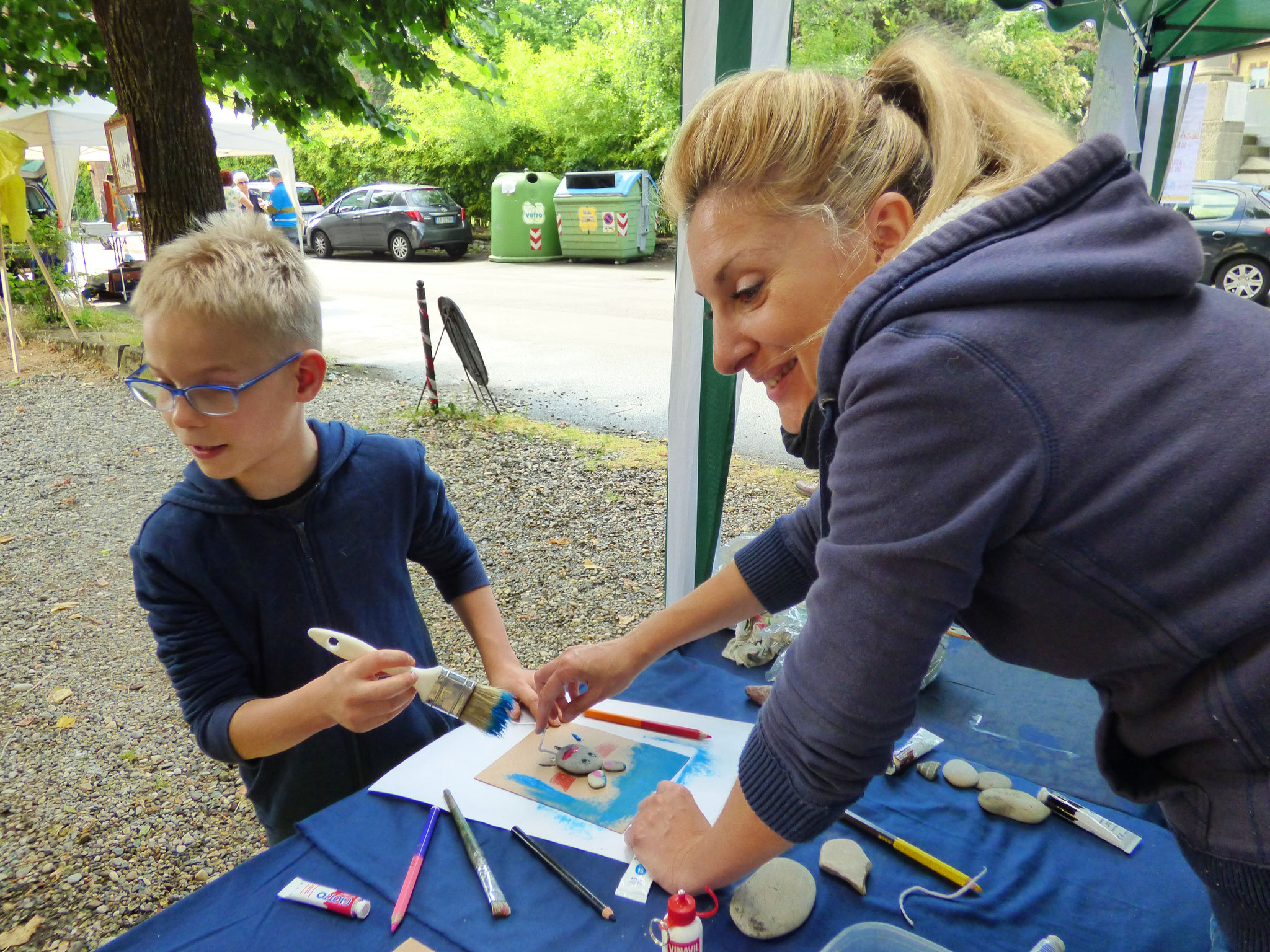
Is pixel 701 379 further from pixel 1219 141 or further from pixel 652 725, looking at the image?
pixel 1219 141

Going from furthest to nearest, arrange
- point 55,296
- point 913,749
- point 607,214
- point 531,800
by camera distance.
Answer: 1. point 607,214
2. point 55,296
3. point 913,749
4. point 531,800

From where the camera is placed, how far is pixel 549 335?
912 centimetres

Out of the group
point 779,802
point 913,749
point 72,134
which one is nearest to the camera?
point 779,802

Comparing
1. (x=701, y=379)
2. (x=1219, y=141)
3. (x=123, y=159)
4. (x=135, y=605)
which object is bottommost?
(x=135, y=605)

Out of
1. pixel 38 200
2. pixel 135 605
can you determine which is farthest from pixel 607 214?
pixel 135 605

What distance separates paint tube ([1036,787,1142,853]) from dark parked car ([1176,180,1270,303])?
9.20m

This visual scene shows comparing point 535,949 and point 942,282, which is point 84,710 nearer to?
point 535,949

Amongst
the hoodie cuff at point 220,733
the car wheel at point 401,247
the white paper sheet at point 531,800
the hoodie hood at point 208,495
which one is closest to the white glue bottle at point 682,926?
the white paper sheet at point 531,800

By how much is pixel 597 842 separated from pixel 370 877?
0.97 ft

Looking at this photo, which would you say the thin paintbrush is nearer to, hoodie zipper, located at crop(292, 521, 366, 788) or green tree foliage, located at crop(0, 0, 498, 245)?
hoodie zipper, located at crop(292, 521, 366, 788)

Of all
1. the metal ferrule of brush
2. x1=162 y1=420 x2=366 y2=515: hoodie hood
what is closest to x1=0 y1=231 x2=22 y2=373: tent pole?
x1=162 y1=420 x2=366 y2=515: hoodie hood

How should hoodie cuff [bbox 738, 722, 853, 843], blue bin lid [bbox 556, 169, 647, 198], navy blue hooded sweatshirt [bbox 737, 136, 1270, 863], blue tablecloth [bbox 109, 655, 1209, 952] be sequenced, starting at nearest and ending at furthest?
navy blue hooded sweatshirt [bbox 737, 136, 1270, 863] < hoodie cuff [bbox 738, 722, 853, 843] < blue tablecloth [bbox 109, 655, 1209, 952] < blue bin lid [bbox 556, 169, 647, 198]

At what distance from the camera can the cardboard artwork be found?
1178 mm

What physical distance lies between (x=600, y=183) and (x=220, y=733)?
48.5ft
